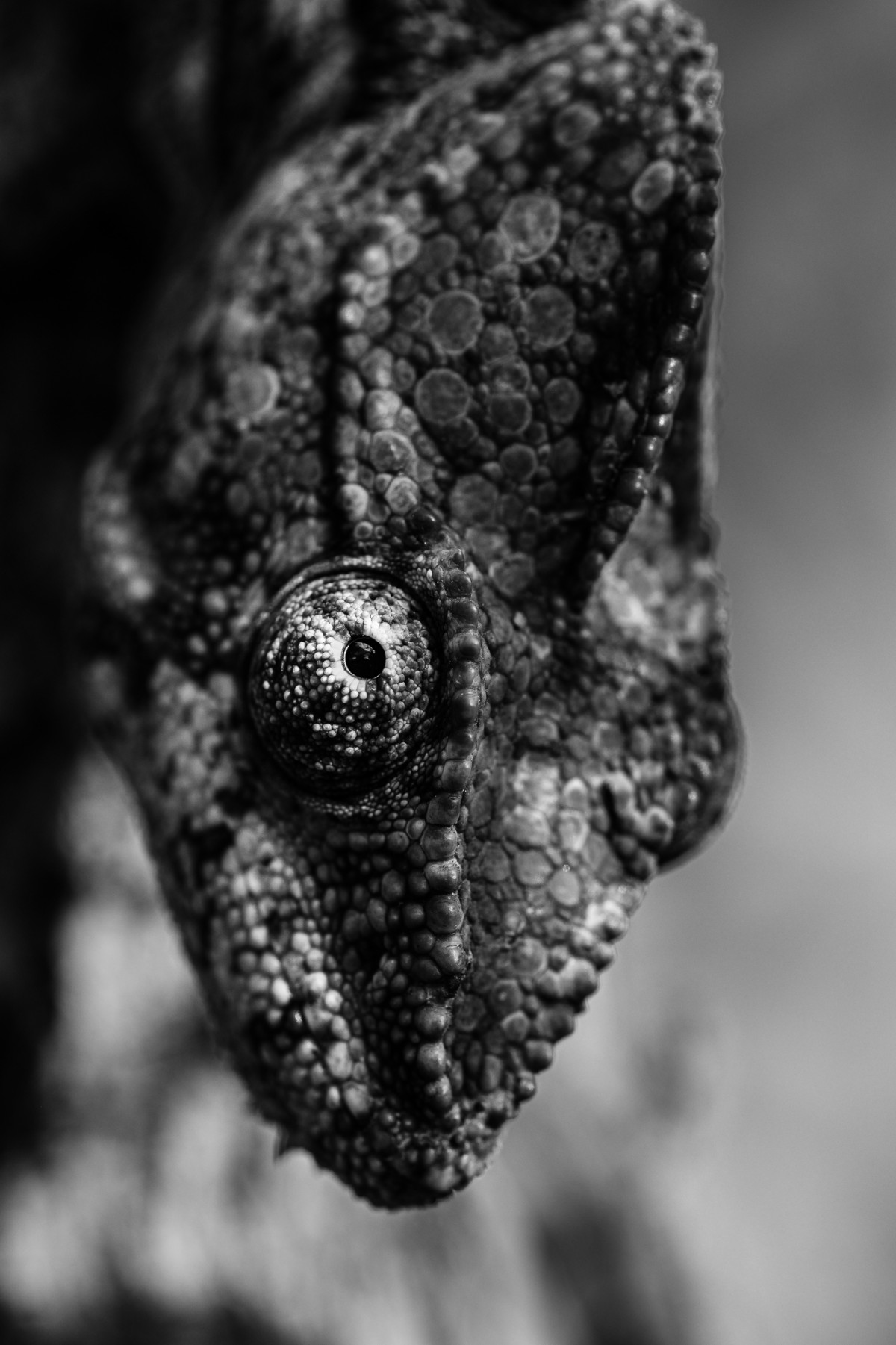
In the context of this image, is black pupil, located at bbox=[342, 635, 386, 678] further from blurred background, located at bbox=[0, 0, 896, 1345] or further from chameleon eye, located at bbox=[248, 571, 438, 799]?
blurred background, located at bbox=[0, 0, 896, 1345]

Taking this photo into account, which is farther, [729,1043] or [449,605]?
[729,1043]

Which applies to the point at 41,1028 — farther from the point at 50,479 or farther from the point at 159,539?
the point at 159,539

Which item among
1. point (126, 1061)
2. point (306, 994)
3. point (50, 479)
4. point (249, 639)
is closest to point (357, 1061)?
point (306, 994)

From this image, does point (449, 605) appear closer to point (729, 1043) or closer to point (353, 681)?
point (353, 681)

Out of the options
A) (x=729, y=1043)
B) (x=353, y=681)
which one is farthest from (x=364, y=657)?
(x=729, y=1043)

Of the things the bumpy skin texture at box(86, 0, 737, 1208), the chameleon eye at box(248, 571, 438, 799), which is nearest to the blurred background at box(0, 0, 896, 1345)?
the bumpy skin texture at box(86, 0, 737, 1208)

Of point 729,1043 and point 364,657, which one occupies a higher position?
point 364,657

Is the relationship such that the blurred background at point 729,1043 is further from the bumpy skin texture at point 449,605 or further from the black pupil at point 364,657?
the black pupil at point 364,657
